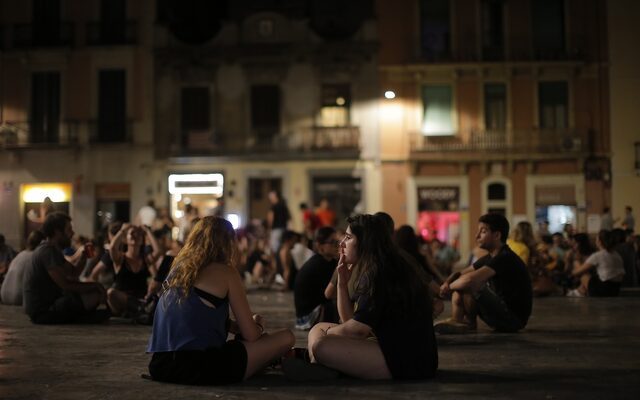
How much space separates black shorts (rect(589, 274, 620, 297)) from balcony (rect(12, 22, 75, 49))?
75.6 feet

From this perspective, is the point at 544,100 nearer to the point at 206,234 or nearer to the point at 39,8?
the point at 39,8

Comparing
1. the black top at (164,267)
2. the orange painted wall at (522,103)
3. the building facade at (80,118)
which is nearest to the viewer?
the black top at (164,267)

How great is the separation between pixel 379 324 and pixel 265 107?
82.1 feet

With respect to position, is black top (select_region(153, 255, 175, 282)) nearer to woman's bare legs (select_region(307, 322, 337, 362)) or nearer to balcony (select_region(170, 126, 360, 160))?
woman's bare legs (select_region(307, 322, 337, 362))

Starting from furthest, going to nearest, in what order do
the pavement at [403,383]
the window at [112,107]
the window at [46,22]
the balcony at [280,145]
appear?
the window at [46,22] < the window at [112,107] < the balcony at [280,145] < the pavement at [403,383]

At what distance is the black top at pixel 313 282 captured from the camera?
9008 mm

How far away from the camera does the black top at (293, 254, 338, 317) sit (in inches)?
355

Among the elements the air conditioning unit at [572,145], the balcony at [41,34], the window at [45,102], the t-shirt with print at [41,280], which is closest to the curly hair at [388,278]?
the t-shirt with print at [41,280]

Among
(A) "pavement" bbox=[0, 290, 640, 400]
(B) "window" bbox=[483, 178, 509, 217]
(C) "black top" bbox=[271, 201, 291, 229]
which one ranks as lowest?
(A) "pavement" bbox=[0, 290, 640, 400]

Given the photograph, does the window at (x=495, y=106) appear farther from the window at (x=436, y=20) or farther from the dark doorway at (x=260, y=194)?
the dark doorway at (x=260, y=194)

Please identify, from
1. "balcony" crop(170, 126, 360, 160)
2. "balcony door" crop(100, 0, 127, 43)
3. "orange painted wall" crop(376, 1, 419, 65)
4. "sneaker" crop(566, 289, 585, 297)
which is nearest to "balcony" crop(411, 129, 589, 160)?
"balcony" crop(170, 126, 360, 160)

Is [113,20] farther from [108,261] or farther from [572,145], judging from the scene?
[108,261]

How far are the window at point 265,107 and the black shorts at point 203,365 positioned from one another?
24.5 m

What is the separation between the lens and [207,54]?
30.2 meters
